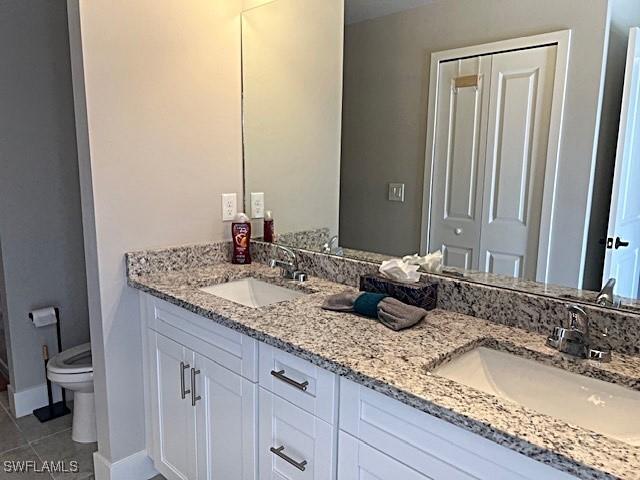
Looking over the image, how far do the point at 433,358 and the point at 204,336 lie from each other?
2.50 ft

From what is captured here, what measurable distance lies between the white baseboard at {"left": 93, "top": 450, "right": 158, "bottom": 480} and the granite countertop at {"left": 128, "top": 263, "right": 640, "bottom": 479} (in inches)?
28.8

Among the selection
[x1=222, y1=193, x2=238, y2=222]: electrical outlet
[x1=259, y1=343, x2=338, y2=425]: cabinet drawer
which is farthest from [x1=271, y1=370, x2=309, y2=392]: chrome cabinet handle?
[x1=222, y1=193, x2=238, y2=222]: electrical outlet

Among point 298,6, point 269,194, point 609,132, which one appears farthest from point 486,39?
point 269,194

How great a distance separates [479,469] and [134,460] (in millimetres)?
1534

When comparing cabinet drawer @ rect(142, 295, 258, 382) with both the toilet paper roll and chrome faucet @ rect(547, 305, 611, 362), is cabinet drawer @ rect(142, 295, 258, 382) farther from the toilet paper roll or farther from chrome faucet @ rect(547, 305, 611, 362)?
the toilet paper roll

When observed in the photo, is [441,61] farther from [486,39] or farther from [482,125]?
[482,125]

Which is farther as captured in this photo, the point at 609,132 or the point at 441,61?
Result: the point at 441,61

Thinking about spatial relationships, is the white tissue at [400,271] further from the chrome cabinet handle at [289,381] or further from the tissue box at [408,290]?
the chrome cabinet handle at [289,381]

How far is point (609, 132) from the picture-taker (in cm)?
121

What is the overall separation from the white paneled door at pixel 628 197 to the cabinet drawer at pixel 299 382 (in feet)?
2.61

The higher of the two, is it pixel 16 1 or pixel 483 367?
pixel 16 1

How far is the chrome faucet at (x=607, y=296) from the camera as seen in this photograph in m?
1.19

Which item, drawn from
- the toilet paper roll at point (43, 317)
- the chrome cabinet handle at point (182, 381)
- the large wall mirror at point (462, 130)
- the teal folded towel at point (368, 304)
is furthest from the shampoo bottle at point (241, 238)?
the toilet paper roll at point (43, 317)

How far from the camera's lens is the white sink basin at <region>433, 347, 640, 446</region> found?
0.98 metres
